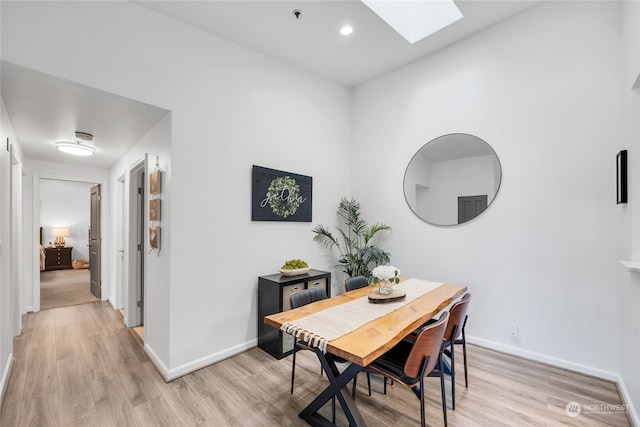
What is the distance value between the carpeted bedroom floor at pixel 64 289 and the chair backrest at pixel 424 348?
5634 mm

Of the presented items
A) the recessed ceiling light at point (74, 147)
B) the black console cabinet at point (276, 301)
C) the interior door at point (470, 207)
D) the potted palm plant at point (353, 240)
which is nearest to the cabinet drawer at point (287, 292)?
the black console cabinet at point (276, 301)

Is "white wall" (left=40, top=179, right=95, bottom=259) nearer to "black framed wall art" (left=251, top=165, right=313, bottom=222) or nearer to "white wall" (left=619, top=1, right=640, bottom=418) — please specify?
"black framed wall art" (left=251, top=165, right=313, bottom=222)

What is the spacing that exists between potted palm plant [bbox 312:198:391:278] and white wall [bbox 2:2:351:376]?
57 cm

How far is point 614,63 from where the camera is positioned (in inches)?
94.4

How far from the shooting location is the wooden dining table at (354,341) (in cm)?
143

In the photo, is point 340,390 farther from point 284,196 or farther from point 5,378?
point 5,378

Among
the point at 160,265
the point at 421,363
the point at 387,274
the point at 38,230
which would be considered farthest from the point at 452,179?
the point at 38,230

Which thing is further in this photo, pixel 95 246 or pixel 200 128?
pixel 95 246

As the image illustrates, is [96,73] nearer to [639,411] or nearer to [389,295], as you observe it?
[389,295]

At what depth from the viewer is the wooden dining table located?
56.2 inches

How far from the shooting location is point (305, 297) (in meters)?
2.32

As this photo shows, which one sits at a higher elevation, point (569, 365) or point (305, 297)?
point (305, 297)

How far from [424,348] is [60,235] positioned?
10325 mm

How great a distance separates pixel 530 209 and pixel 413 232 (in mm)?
1229
